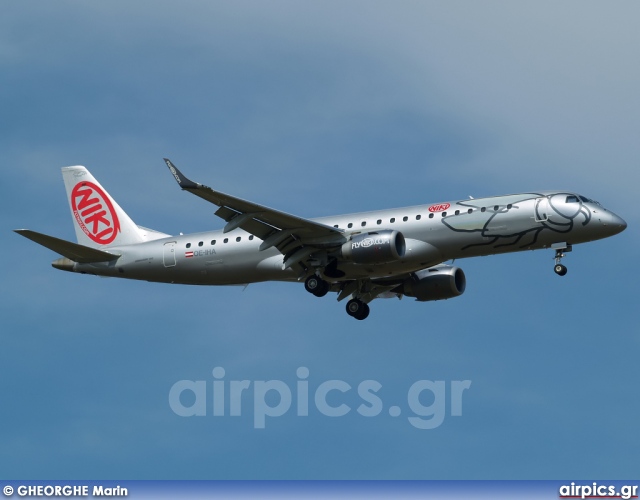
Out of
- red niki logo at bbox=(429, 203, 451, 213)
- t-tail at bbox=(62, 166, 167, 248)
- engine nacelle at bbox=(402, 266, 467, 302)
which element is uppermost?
t-tail at bbox=(62, 166, 167, 248)

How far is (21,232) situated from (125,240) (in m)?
8.01

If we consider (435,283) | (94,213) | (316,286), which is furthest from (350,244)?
(94,213)

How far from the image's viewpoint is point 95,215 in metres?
62.8

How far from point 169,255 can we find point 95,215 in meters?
6.26

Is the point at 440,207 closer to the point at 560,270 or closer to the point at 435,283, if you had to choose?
the point at 560,270

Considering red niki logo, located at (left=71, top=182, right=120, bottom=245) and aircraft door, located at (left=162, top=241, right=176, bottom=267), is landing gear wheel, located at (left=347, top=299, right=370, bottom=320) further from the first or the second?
red niki logo, located at (left=71, top=182, right=120, bottom=245)

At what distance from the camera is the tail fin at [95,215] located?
6159 cm

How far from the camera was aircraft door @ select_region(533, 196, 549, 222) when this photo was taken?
173ft

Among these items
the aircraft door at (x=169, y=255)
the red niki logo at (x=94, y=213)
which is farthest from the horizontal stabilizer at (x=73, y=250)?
the aircraft door at (x=169, y=255)

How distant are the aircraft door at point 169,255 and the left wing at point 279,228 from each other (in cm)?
460

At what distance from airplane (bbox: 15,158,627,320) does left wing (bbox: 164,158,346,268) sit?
0.04 m

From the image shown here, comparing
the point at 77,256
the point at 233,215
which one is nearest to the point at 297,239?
the point at 233,215

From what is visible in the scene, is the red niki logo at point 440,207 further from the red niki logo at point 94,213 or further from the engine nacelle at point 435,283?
the red niki logo at point 94,213

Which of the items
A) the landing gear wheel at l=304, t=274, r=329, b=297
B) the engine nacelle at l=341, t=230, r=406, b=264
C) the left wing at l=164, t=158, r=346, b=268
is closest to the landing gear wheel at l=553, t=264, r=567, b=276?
the engine nacelle at l=341, t=230, r=406, b=264
